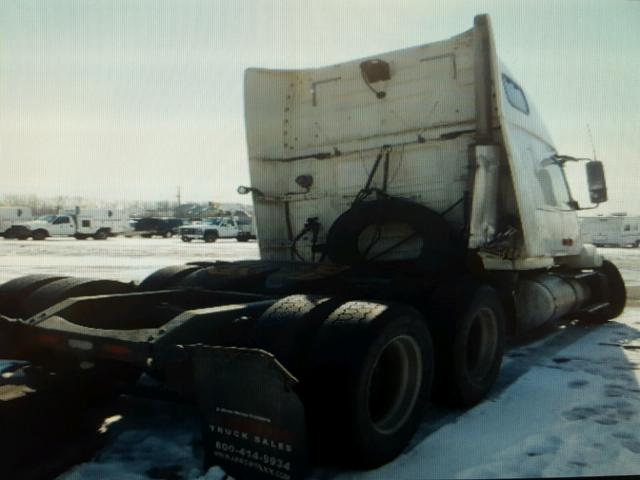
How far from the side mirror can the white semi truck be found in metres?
0.02

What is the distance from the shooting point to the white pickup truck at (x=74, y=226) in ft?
124

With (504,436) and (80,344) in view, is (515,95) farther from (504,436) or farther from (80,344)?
(80,344)

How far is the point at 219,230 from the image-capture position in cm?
3719

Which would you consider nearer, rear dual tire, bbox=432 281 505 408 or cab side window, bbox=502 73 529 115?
rear dual tire, bbox=432 281 505 408

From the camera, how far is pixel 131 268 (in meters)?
14.4

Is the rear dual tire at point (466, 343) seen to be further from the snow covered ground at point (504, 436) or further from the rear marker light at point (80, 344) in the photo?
the rear marker light at point (80, 344)


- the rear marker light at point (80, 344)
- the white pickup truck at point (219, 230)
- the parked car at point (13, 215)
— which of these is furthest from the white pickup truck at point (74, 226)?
the rear marker light at point (80, 344)

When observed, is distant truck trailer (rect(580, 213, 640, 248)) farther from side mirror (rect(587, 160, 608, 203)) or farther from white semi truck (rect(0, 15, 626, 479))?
white semi truck (rect(0, 15, 626, 479))

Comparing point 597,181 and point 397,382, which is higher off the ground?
point 597,181

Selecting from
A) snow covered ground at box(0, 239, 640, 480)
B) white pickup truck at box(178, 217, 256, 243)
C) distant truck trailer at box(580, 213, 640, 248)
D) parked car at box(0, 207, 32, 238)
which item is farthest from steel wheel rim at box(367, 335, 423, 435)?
parked car at box(0, 207, 32, 238)

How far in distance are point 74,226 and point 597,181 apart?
38727 millimetres

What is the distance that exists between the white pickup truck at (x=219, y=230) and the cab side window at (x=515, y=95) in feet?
99.9

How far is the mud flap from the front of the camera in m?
2.32

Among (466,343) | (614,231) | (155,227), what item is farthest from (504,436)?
(155,227)
